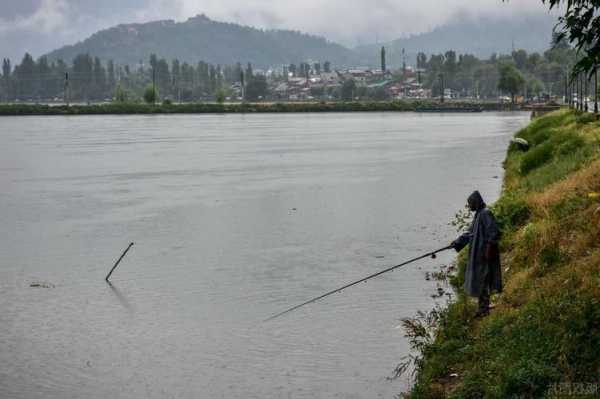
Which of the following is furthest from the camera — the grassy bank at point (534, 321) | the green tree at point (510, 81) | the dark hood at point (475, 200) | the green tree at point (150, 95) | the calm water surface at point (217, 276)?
the green tree at point (150, 95)

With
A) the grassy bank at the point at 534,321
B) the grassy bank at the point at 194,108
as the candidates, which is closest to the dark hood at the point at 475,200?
the grassy bank at the point at 534,321

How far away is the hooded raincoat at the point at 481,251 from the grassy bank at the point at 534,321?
19.1 inches

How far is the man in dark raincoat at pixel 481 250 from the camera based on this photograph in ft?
44.3

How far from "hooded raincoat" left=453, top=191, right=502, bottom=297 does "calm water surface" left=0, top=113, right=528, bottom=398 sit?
Answer: 2.02 metres

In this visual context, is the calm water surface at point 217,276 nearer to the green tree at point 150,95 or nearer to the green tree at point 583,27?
the green tree at point 583,27

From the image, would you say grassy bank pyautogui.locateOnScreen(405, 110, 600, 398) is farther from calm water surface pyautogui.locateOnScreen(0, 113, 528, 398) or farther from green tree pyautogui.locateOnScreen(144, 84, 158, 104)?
green tree pyautogui.locateOnScreen(144, 84, 158, 104)

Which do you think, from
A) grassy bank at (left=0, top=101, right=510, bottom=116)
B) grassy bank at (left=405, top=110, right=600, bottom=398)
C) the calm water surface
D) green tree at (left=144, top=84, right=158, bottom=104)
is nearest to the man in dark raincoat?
grassy bank at (left=405, top=110, right=600, bottom=398)

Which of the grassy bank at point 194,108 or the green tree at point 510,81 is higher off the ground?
the green tree at point 510,81

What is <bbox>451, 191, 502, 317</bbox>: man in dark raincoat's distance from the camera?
13500mm

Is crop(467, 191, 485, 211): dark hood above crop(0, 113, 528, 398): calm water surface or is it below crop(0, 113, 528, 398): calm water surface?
above

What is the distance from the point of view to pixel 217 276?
2270 centimetres

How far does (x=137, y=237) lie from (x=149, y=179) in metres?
20.0

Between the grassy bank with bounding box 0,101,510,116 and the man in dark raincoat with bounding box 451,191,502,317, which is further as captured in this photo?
the grassy bank with bounding box 0,101,510,116

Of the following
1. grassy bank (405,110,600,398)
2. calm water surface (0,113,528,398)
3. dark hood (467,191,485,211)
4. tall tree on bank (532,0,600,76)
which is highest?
tall tree on bank (532,0,600,76)
